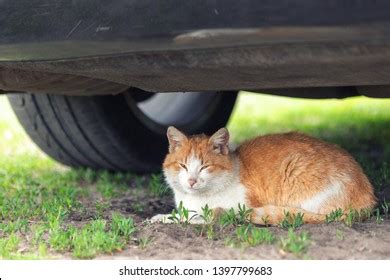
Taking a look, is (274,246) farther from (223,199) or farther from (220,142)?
(220,142)

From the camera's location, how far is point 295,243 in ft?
9.99

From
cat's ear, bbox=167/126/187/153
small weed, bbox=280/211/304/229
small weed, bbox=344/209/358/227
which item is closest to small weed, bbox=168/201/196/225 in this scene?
cat's ear, bbox=167/126/187/153

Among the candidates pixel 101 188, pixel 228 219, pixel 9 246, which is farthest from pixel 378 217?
pixel 101 188

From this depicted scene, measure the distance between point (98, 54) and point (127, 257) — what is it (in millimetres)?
748

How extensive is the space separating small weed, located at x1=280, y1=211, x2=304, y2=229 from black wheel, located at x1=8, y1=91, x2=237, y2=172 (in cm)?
158

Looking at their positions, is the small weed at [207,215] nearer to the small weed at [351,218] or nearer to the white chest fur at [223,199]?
the white chest fur at [223,199]

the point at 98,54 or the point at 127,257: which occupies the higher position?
the point at 98,54

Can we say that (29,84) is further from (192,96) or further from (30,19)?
(192,96)

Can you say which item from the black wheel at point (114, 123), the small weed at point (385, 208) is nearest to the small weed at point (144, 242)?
the small weed at point (385, 208)

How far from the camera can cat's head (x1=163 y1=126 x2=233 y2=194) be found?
12.3ft

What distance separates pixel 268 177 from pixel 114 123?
1320 mm

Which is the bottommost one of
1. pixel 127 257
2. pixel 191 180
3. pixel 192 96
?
pixel 127 257

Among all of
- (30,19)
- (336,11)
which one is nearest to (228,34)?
(336,11)

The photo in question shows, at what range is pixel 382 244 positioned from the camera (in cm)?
315
